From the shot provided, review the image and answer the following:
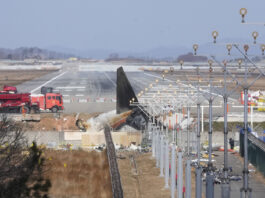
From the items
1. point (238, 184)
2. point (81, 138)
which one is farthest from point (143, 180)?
point (81, 138)

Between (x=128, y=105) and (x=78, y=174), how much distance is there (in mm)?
26649

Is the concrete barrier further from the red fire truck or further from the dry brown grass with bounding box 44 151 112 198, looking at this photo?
the red fire truck

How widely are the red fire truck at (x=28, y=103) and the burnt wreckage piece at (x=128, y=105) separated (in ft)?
25.3

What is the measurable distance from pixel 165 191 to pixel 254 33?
31.2 feet

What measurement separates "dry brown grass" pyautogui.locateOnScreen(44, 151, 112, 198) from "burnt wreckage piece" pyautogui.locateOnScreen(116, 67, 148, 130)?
30.2ft

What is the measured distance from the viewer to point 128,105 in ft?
213

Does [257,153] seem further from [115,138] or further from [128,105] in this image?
[128,105]

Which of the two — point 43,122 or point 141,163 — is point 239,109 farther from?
point 141,163


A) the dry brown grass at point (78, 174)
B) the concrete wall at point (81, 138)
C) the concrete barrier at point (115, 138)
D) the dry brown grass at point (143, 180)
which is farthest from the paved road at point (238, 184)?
the concrete wall at point (81, 138)

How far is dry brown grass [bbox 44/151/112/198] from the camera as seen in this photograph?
3278 centimetres

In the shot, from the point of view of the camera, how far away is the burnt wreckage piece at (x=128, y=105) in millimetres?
57250

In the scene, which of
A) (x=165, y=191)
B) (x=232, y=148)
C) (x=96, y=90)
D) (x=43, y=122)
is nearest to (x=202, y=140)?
(x=232, y=148)

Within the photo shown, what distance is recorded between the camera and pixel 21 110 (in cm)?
7325

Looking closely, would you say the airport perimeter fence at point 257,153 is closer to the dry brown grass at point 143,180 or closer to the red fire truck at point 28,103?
the dry brown grass at point 143,180
